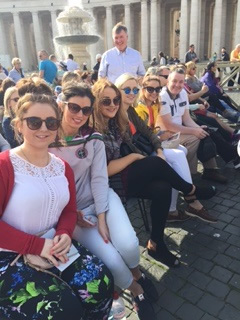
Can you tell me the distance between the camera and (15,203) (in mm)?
1916

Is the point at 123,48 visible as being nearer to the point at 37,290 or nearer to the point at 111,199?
the point at 111,199

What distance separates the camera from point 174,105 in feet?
14.3

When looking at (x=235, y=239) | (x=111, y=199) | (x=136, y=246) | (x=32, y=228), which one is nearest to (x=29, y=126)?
(x=32, y=228)

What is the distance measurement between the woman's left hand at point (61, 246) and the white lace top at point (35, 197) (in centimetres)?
15

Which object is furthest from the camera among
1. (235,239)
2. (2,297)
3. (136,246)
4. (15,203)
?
(235,239)

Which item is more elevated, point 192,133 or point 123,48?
point 123,48

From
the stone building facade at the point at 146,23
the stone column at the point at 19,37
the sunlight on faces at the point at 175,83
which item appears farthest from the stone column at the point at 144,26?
the sunlight on faces at the point at 175,83

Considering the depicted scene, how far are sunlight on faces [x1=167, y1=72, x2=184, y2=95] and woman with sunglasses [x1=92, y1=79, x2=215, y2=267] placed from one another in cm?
151

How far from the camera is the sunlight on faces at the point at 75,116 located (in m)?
2.38

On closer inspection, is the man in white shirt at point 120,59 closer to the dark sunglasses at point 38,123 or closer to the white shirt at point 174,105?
the white shirt at point 174,105

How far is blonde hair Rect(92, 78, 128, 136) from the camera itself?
110 inches

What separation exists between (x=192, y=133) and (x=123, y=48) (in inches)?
86.7

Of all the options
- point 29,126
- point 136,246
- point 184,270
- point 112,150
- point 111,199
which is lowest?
point 184,270

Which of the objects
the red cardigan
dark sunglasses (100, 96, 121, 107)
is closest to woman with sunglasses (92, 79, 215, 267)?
dark sunglasses (100, 96, 121, 107)
